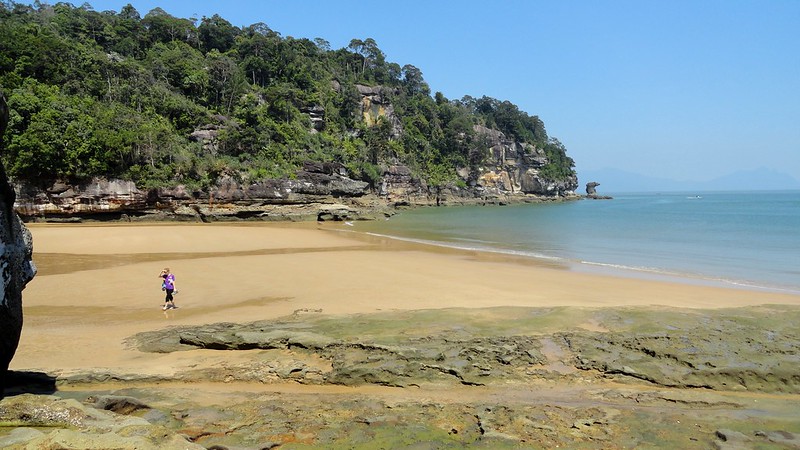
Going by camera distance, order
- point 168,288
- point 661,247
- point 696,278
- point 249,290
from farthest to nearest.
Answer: point 661,247 → point 696,278 → point 249,290 → point 168,288

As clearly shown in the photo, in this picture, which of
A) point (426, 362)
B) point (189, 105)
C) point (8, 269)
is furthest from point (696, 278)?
point (189, 105)

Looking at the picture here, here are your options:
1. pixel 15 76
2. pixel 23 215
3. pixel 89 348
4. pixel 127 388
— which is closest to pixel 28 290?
pixel 89 348

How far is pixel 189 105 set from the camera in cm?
4909

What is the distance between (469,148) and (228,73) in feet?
161

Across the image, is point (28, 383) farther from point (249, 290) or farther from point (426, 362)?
point (249, 290)

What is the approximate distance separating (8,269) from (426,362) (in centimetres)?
535

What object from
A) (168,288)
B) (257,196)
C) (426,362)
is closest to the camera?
(426,362)

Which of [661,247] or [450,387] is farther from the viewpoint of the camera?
[661,247]

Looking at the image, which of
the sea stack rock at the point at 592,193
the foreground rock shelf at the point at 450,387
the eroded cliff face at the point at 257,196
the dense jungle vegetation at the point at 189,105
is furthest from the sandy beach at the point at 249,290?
the sea stack rock at the point at 592,193

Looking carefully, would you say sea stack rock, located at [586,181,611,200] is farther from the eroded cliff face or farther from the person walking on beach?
the person walking on beach

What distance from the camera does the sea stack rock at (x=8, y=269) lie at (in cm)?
479

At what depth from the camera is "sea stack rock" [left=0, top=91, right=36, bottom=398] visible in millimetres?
4785

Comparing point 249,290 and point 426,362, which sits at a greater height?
point 426,362

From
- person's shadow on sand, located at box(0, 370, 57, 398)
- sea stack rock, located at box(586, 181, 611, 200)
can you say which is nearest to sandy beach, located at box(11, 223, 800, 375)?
person's shadow on sand, located at box(0, 370, 57, 398)
